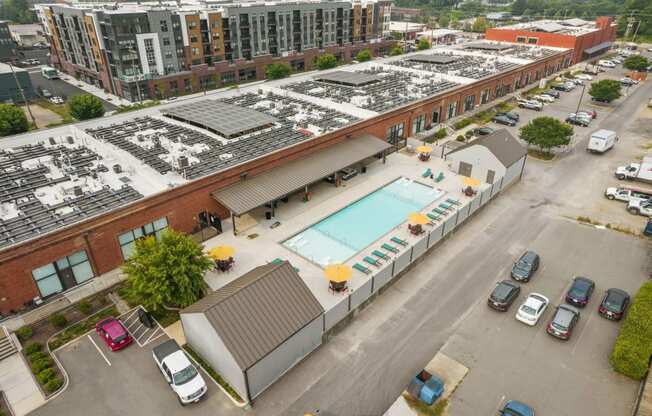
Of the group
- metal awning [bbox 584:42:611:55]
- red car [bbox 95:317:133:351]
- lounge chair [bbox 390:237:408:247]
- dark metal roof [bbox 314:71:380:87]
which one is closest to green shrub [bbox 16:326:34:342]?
red car [bbox 95:317:133:351]

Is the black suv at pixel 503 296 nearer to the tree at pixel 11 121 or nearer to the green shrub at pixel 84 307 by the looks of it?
the green shrub at pixel 84 307

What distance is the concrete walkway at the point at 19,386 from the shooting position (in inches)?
875

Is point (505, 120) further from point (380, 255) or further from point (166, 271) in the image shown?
point (166, 271)

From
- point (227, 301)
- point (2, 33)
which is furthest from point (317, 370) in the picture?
point (2, 33)

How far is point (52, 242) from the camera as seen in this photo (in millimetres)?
27641

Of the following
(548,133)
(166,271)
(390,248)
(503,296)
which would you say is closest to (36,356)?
(166,271)

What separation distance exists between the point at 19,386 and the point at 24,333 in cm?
419

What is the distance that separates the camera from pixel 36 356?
2466cm

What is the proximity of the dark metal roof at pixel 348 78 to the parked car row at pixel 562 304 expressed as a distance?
4095cm

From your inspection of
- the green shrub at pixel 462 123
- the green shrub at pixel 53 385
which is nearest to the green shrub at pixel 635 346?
the green shrub at pixel 53 385

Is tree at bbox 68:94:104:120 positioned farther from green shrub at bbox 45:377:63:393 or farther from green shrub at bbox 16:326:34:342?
green shrub at bbox 45:377:63:393

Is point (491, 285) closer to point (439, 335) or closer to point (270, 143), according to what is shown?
point (439, 335)

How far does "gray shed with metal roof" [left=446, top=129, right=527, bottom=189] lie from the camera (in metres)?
43.7

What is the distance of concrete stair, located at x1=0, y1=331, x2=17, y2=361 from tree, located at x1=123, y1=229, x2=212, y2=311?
812 cm
